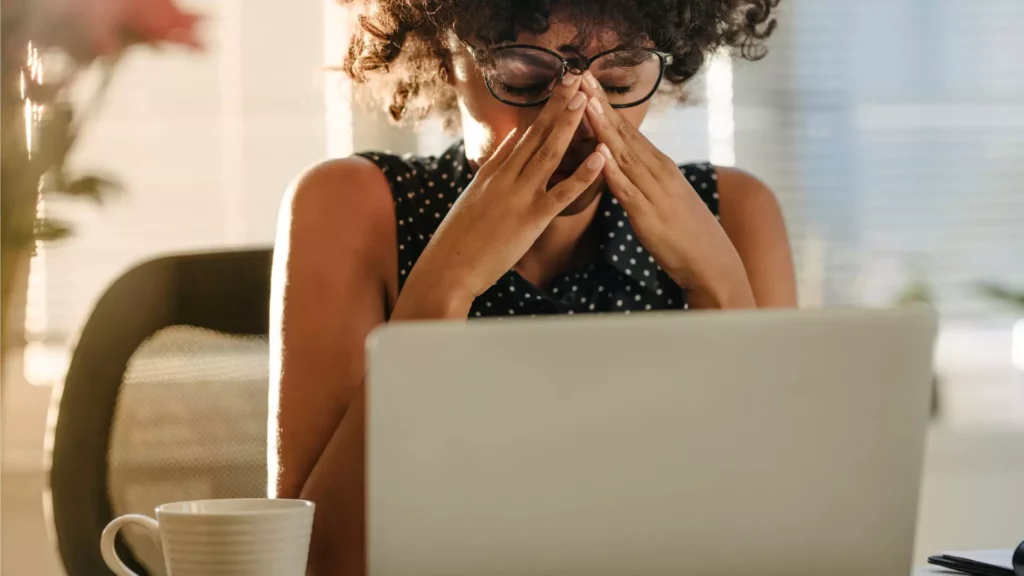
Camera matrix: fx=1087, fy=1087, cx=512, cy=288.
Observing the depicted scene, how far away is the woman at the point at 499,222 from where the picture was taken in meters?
1.07

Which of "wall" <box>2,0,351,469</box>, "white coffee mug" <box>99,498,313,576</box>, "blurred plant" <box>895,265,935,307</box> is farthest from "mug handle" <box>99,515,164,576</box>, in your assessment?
"blurred plant" <box>895,265,935,307</box>

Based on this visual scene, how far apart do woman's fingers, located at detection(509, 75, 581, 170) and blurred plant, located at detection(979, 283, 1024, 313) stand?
1.48 meters

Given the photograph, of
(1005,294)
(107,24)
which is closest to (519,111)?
(107,24)

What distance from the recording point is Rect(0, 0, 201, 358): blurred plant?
27.4 inches

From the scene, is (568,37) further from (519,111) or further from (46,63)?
(46,63)

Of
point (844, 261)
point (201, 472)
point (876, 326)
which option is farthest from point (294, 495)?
point (844, 261)

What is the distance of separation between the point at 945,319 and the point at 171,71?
1649mm

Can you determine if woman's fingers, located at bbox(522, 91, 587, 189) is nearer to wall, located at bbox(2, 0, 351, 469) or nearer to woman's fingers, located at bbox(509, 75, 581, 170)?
woman's fingers, located at bbox(509, 75, 581, 170)

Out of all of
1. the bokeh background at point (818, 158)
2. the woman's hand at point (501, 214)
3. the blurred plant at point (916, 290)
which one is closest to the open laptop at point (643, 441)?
the woman's hand at point (501, 214)

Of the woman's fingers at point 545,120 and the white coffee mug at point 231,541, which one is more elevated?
the woman's fingers at point 545,120

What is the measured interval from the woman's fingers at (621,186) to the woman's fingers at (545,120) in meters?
0.06

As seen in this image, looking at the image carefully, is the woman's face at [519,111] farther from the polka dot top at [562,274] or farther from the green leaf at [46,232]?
the green leaf at [46,232]

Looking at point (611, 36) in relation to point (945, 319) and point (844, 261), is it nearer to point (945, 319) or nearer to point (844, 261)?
point (844, 261)

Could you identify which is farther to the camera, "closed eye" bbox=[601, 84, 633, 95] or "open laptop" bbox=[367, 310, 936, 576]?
"closed eye" bbox=[601, 84, 633, 95]
